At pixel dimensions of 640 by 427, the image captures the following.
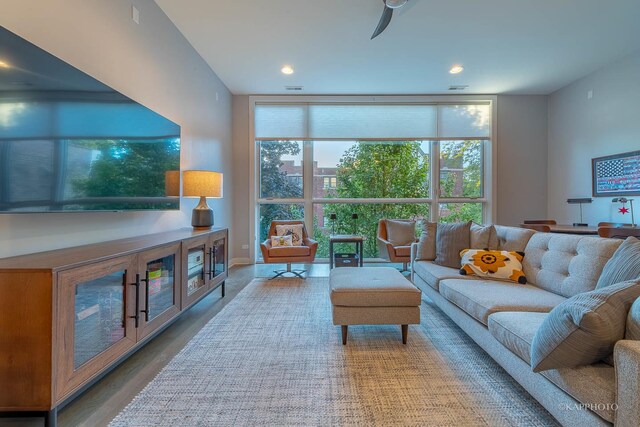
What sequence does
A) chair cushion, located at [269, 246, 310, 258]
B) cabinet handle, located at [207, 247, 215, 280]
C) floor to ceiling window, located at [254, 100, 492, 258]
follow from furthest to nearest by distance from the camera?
floor to ceiling window, located at [254, 100, 492, 258] < chair cushion, located at [269, 246, 310, 258] < cabinet handle, located at [207, 247, 215, 280]

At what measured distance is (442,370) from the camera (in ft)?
5.98

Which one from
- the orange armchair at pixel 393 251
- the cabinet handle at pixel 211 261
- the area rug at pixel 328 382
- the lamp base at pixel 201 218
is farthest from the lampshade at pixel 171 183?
the orange armchair at pixel 393 251

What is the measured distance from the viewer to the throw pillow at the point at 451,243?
284 cm

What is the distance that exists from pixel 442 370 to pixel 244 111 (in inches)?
188

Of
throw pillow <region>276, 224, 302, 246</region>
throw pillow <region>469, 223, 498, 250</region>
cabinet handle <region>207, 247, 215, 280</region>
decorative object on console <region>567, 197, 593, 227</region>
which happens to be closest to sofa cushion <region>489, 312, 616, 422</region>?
throw pillow <region>469, 223, 498, 250</region>

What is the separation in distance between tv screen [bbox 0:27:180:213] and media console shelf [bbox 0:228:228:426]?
34 cm

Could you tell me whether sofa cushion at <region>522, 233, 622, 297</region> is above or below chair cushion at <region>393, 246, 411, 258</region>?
above

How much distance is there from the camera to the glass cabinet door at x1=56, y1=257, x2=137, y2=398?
1281 mm

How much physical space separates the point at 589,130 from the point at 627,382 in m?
4.93

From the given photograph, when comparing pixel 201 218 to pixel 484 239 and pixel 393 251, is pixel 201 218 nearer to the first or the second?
pixel 393 251

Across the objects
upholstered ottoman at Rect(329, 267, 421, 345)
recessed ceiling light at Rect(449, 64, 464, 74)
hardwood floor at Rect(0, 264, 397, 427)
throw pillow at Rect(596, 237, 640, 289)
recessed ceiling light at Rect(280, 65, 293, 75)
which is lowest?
hardwood floor at Rect(0, 264, 397, 427)

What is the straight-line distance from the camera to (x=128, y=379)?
1752mm

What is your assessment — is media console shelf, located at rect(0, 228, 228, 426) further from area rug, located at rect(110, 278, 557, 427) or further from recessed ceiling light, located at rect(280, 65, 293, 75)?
recessed ceiling light, located at rect(280, 65, 293, 75)

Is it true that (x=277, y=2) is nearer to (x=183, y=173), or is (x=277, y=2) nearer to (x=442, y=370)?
(x=183, y=173)
